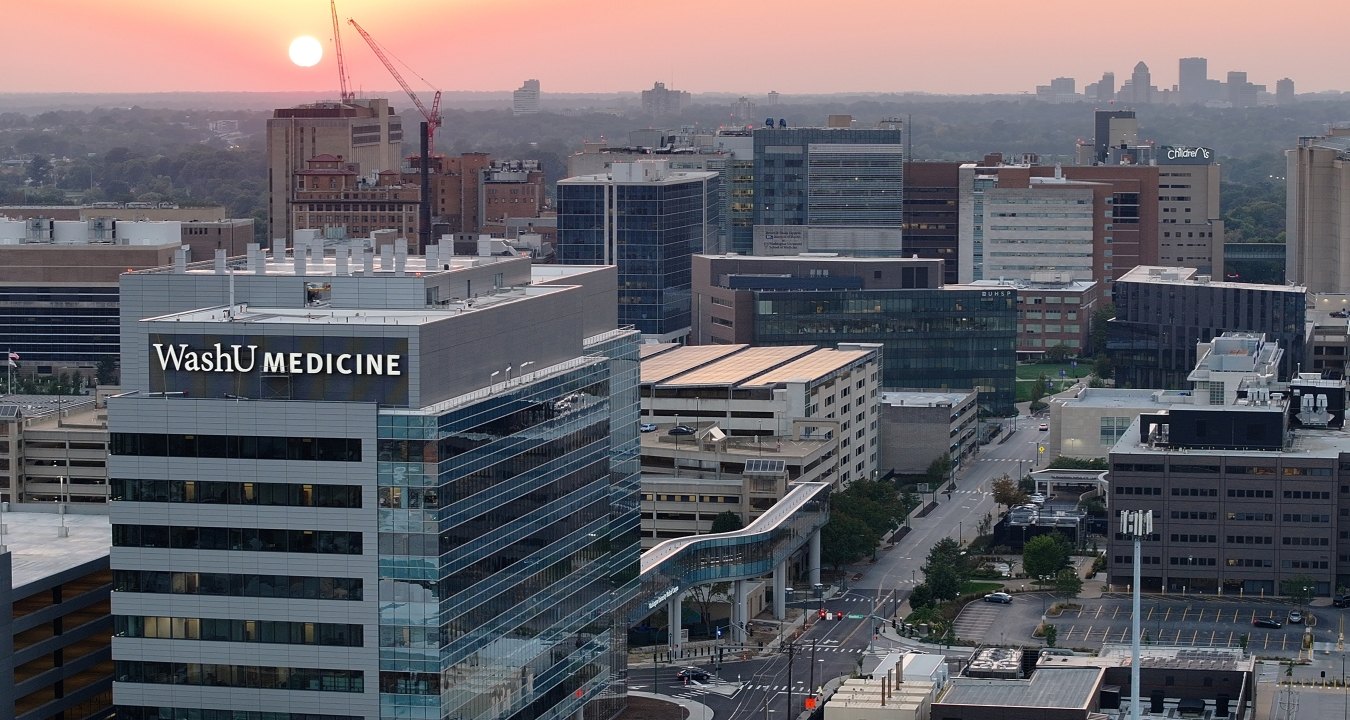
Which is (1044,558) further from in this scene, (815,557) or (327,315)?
(327,315)

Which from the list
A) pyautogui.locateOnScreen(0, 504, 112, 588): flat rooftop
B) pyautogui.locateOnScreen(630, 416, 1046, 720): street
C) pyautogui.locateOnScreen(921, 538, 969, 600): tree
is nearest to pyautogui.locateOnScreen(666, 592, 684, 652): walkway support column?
pyautogui.locateOnScreen(630, 416, 1046, 720): street

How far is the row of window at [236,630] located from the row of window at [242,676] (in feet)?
3.28

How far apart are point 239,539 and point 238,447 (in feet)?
10.8

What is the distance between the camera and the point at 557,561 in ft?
336

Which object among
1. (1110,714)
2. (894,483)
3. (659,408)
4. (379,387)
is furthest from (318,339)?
(894,483)

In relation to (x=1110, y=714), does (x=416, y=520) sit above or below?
above

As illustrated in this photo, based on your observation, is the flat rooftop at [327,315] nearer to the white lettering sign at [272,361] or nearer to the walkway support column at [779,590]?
the white lettering sign at [272,361]

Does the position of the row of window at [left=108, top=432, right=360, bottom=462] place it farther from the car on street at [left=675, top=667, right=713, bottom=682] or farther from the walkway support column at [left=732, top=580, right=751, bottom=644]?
the walkway support column at [left=732, top=580, right=751, bottom=644]

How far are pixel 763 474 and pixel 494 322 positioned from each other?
5884 cm

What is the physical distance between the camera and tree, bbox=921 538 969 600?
146 m

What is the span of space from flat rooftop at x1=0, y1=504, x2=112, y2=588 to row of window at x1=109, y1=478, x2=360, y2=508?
7.08 meters

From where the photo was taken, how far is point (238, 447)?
295 ft

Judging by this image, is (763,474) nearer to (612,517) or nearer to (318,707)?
(612,517)

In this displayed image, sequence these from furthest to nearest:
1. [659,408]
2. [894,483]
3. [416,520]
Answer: [894,483], [659,408], [416,520]
